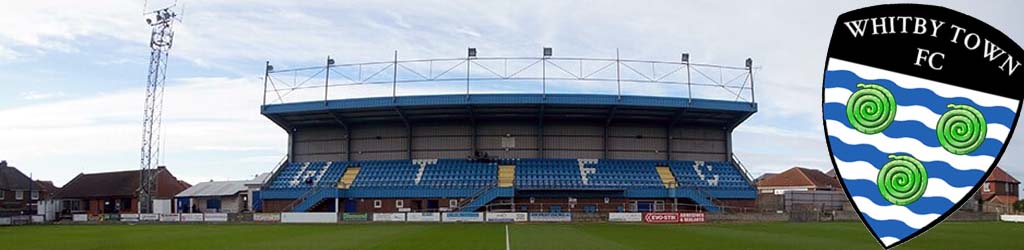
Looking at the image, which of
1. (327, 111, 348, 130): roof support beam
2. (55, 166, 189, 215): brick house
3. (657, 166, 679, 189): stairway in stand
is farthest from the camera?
(55, 166, 189, 215): brick house

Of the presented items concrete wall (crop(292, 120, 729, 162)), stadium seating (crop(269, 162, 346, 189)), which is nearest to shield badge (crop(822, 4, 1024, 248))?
concrete wall (crop(292, 120, 729, 162))

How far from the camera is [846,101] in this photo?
3.89 meters

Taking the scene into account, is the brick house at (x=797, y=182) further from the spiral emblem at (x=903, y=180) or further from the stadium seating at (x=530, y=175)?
the spiral emblem at (x=903, y=180)

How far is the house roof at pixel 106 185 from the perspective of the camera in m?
87.5

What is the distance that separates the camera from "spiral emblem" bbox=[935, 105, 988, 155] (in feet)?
12.3

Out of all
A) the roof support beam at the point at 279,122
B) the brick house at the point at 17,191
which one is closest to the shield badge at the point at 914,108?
the roof support beam at the point at 279,122

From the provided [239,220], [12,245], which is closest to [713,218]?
[239,220]

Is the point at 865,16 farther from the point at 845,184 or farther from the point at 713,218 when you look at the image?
the point at 713,218

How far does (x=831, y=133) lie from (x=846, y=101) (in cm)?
16

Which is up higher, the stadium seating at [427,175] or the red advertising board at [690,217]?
the stadium seating at [427,175]

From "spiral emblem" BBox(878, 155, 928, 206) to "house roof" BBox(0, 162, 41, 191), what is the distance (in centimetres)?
9256

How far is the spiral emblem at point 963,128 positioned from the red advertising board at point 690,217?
55.2 meters

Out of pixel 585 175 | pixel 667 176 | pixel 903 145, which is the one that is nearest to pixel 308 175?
pixel 585 175

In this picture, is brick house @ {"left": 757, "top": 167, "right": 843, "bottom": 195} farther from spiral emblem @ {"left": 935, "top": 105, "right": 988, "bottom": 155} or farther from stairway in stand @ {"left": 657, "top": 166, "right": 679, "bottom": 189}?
spiral emblem @ {"left": 935, "top": 105, "right": 988, "bottom": 155}
